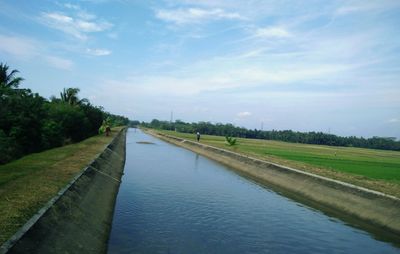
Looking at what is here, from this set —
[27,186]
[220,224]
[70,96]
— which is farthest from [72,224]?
[70,96]

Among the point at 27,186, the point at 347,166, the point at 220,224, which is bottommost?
the point at 220,224

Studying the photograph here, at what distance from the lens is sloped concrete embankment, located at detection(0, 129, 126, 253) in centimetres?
746

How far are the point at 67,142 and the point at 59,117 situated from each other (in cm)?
279

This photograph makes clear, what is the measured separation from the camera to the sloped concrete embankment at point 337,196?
585 inches

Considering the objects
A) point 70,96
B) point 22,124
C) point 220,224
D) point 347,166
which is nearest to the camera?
point 220,224

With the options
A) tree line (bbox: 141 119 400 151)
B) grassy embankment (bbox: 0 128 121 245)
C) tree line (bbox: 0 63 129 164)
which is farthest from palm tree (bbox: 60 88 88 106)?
tree line (bbox: 141 119 400 151)

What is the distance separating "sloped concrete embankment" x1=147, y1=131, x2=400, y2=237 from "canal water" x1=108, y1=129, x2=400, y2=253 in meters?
1.18

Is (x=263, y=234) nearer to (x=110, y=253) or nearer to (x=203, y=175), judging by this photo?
(x=110, y=253)

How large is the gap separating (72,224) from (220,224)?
5062 mm

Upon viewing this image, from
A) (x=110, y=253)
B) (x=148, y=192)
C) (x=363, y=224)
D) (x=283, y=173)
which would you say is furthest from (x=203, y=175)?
(x=110, y=253)

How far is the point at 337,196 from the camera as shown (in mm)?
18328

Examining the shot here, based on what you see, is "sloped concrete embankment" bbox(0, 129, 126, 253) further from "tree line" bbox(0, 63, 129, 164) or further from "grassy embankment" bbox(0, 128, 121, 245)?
"tree line" bbox(0, 63, 129, 164)

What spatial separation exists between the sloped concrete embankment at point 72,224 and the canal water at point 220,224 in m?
0.49

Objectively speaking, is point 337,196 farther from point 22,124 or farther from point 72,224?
point 22,124
